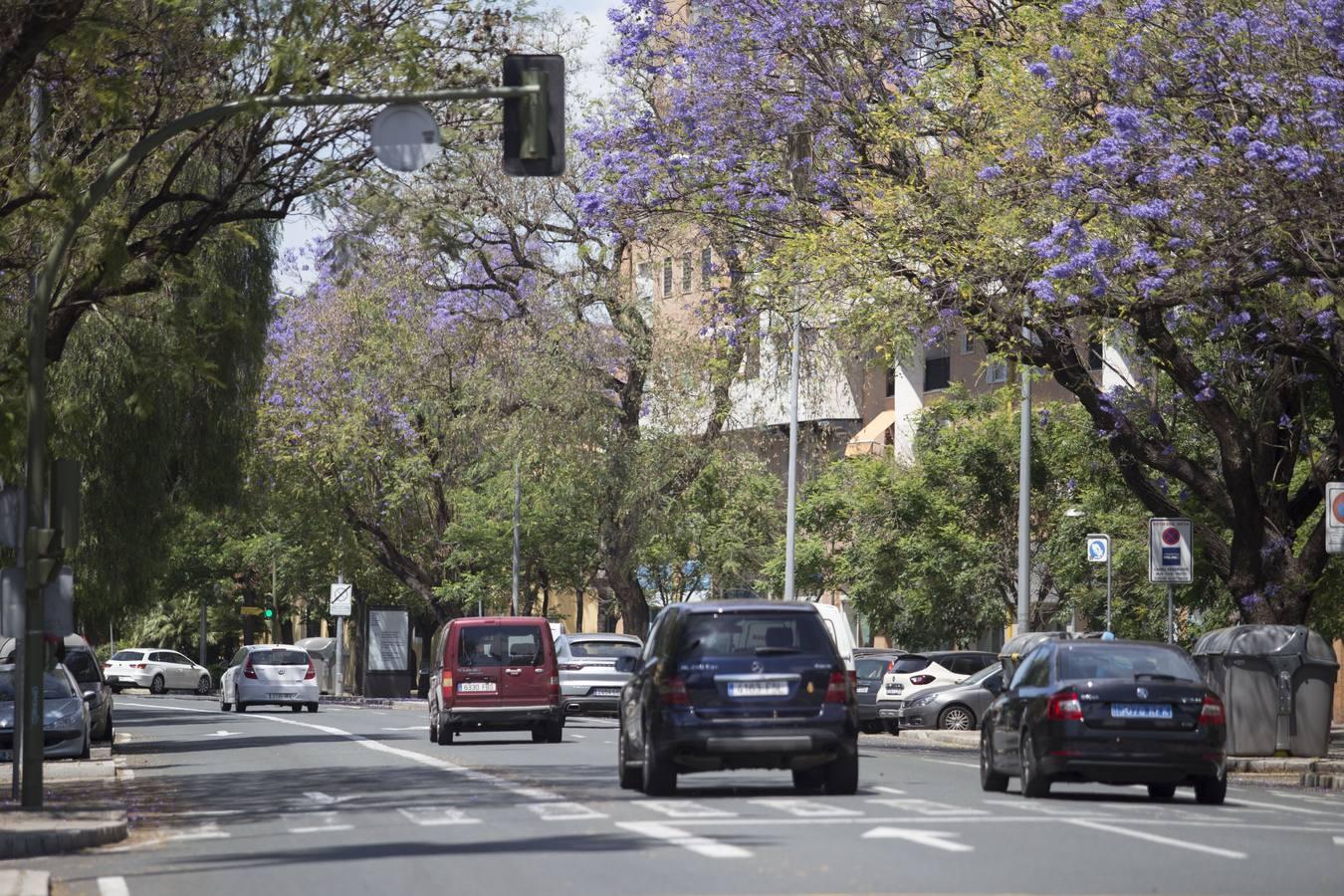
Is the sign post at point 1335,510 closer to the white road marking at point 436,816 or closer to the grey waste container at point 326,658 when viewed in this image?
the white road marking at point 436,816

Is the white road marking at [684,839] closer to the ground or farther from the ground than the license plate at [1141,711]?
closer to the ground

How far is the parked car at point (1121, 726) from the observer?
63.3 ft

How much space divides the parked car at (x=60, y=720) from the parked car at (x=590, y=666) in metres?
12.8

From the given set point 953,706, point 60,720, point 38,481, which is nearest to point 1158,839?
point 38,481

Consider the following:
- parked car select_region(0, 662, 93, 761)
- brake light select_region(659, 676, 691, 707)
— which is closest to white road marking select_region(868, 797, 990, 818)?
brake light select_region(659, 676, 691, 707)

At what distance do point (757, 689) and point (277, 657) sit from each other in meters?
36.0

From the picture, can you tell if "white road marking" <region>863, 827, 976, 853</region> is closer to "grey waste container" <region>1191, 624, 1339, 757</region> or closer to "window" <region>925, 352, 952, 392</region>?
"grey waste container" <region>1191, 624, 1339, 757</region>

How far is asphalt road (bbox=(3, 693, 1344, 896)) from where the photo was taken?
1245cm

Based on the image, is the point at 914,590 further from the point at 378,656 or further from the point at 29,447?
the point at 29,447

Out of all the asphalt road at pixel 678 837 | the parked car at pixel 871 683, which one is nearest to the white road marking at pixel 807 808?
the asphalt road at pixel 678 837

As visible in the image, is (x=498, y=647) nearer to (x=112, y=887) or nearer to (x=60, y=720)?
(x=60, y=720)

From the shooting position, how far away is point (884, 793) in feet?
65.3

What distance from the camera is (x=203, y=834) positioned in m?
16.9

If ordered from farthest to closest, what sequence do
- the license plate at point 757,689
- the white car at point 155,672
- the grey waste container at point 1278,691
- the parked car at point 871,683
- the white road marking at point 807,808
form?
the white car at point 155,672, the parked car at point 871,683, the grey waste container at point 1278,691, the license plate at point 757,689, the white road marking at point 807,808
